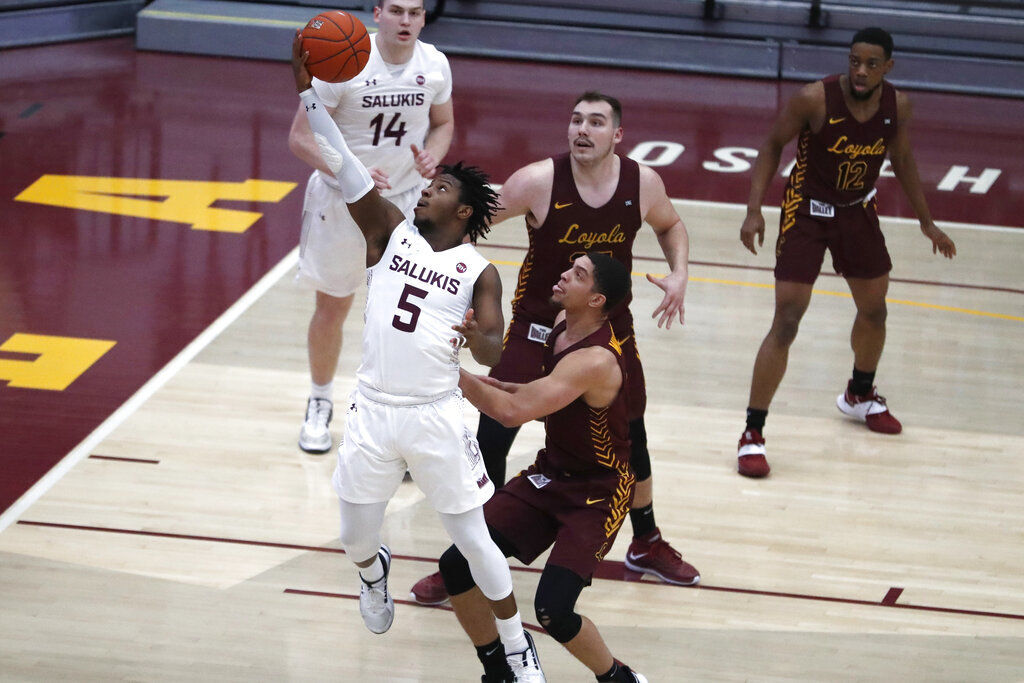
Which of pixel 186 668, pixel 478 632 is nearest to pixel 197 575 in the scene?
pixel 186 668

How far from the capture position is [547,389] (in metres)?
4.31

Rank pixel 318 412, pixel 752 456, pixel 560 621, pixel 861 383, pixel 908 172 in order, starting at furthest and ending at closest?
pixel 861 383
pixel 908 172
pixel 318 412
pixel 752 456
pixel 560 621

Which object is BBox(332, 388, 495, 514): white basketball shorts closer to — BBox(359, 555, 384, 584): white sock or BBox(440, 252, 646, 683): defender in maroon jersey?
BBox(440, 252, 646, 683): defender in maroon jersey

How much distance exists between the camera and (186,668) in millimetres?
4676

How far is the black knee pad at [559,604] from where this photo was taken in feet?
13.9

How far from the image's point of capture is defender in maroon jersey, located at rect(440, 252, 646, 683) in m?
4.32

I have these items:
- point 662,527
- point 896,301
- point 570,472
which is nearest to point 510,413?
point 570,472

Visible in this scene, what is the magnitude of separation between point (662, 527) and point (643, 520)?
18.2 inches

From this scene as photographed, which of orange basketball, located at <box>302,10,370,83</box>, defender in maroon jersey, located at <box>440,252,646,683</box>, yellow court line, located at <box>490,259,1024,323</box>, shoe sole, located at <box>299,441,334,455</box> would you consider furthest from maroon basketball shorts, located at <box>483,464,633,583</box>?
yellow court line, located at <box>490,259,1024,323</box>

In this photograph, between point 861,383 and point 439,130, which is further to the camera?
point 861,383

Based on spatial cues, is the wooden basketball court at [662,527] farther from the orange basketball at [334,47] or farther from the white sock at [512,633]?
the orange basketball at [334,47]

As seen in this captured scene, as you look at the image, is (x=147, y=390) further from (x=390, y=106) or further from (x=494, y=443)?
(x=494, y=443)

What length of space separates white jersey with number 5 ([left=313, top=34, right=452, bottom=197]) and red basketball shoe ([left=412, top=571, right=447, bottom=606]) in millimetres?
1800

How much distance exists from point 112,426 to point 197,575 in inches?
58.5
